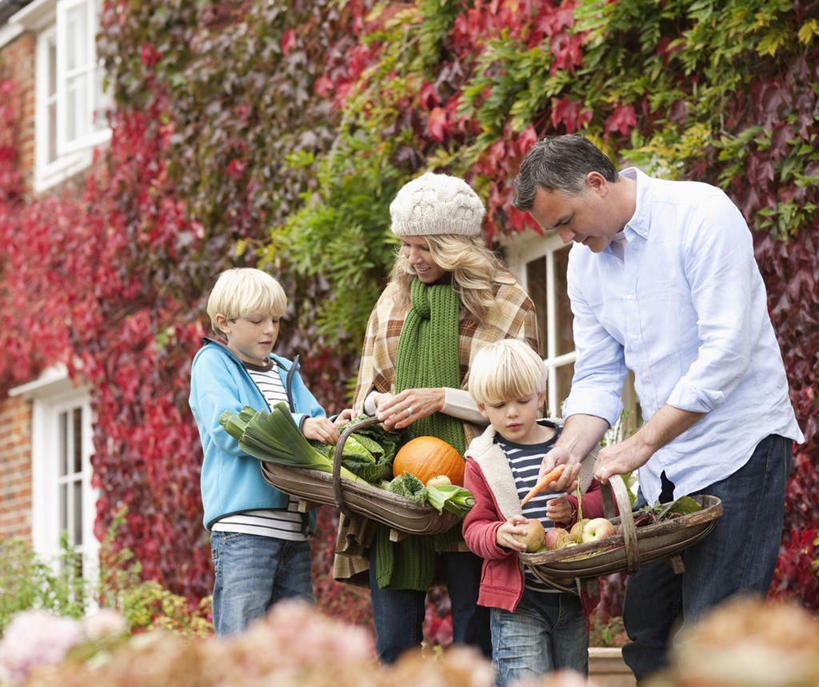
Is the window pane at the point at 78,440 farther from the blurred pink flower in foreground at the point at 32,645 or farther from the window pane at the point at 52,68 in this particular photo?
the blurred pink flower in foreground at the point at 32,645

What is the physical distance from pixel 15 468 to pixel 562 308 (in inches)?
250

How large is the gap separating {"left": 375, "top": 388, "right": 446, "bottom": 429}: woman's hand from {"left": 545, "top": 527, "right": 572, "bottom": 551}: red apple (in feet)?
1.82

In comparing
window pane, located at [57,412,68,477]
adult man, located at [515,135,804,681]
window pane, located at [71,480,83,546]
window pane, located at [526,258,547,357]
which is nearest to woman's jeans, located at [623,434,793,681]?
adult man, located at [515,135,804,681]

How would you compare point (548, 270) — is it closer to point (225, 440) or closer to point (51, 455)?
point (225, 440)

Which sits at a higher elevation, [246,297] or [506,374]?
[246,297]

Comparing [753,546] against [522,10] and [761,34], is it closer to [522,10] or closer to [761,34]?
[761,34]

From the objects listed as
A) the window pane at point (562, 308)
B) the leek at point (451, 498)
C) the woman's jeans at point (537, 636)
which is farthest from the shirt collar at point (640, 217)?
the window pane at point (562, 308)

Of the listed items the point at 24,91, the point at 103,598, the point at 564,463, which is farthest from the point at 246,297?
the point at 24,91

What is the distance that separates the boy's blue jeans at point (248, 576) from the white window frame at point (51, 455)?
20.0ft

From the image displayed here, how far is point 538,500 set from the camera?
3.09 m

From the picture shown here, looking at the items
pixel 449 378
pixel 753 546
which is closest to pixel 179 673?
pixel 753 546

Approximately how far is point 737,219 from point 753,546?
75 cm

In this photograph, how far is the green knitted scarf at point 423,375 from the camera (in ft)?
11.0

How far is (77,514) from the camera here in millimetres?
9703
